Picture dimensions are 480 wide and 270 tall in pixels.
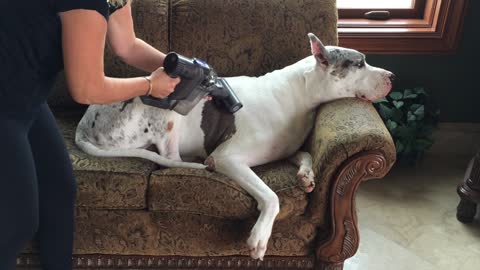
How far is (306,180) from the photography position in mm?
1675

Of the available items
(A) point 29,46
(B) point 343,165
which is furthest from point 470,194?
(A) point 29,46

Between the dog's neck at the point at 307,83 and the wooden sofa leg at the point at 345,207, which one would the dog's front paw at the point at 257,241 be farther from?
the dog's neck at the point at 307,83

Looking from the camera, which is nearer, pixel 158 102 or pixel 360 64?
pixel 158 102

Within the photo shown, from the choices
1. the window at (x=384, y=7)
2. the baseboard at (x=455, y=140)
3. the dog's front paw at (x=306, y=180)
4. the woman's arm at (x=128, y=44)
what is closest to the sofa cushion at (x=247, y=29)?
the woman's arm at (x=128, y=44)

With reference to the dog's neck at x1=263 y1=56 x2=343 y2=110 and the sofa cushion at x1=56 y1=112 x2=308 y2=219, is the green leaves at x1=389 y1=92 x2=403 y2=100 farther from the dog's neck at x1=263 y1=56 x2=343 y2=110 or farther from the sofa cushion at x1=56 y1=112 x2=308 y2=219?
the sofa cushion at x1=56 y1=112 x2=308 y2=219

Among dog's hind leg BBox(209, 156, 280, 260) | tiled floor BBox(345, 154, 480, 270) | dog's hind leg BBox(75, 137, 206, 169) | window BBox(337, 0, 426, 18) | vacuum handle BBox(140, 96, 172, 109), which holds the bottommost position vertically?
tiled floor BBox(345, 154, 480, 270)

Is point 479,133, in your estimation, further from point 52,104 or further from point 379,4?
point 52,104

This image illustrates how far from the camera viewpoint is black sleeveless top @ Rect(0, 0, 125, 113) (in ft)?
3.81

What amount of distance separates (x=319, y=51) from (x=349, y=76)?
150 mm

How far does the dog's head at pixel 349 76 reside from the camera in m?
1.86

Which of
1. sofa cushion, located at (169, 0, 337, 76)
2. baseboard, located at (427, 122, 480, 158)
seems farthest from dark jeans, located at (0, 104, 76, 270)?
baseboard, located at (427, 122, 480, 158)

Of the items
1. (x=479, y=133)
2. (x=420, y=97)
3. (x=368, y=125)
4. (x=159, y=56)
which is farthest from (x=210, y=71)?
(x=479, y=133)

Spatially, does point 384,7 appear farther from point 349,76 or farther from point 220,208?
point 220,208

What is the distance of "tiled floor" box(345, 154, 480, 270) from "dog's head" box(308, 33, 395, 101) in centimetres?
68
